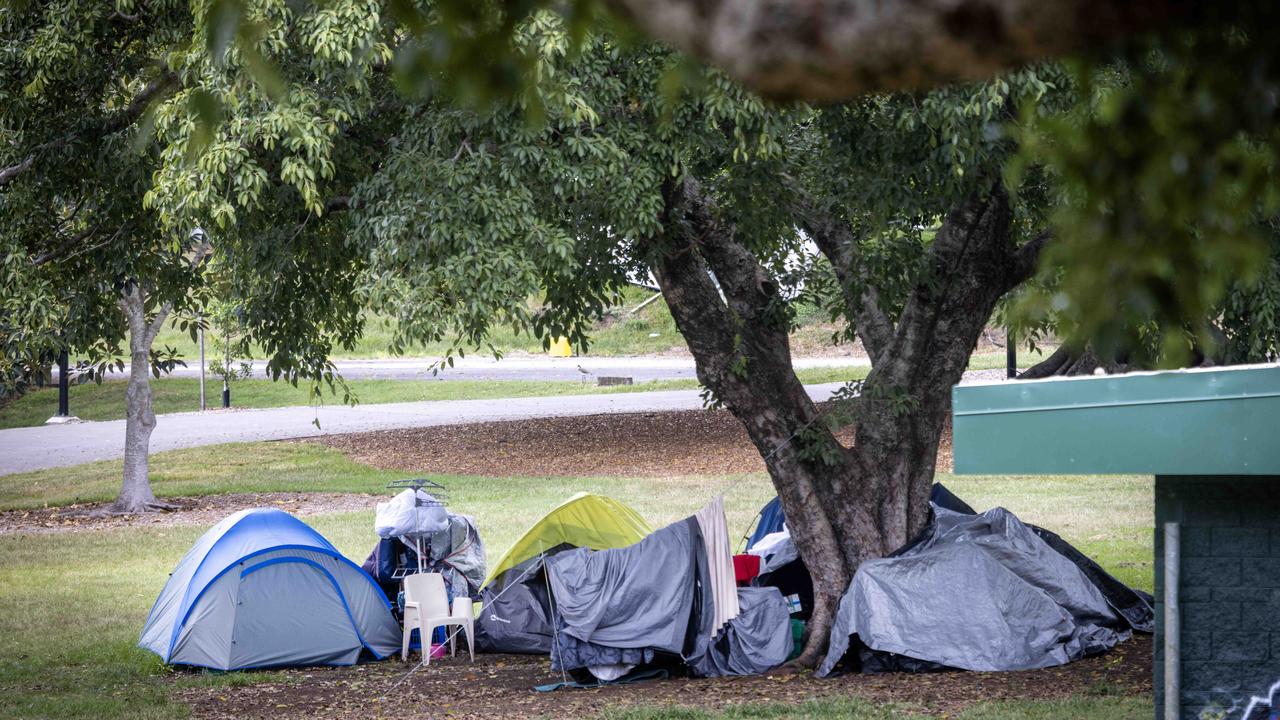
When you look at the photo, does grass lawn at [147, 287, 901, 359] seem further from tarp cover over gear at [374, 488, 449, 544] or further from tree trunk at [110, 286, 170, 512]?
tarp cover over gear at [374, 488, 449, 544]

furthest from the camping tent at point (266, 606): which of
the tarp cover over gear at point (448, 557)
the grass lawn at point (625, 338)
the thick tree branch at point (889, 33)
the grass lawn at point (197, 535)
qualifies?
the grass lawn at point (625, 338)

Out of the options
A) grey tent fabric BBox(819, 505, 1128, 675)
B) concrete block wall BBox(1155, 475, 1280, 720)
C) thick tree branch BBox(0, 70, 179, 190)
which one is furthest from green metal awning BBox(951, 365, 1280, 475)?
thick tree branch BBox(0, 70, 179, 190)

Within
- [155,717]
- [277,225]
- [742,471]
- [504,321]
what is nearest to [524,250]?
[504,321]

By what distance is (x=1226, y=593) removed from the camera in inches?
288

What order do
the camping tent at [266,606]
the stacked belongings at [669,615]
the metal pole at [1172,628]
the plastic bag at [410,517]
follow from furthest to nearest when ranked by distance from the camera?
1. the plastic bag at [410,517]
2. the camping tent at [266,606]
3. the stacked belongings at [669,615]
4. the metal pole at [1172,628]

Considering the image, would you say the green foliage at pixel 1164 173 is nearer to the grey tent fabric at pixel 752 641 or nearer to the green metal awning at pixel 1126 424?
the green metal awning at pixel 1126 424

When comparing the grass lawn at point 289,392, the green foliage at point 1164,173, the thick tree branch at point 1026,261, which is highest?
the thick tree branch at point 1026,261

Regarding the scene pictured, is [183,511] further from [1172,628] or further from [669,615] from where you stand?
[1172,628]

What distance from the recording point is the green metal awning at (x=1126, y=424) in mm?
6234

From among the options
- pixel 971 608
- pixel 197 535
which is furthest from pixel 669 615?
pixel 197 535

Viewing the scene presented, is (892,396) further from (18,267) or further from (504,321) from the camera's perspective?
(18,267)

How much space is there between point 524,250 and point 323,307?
11.2 feet

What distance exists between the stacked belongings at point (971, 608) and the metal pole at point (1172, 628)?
321 cm

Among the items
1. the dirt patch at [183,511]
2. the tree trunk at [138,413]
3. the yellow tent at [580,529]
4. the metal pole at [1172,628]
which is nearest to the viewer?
the metal pole at [1172,628]
